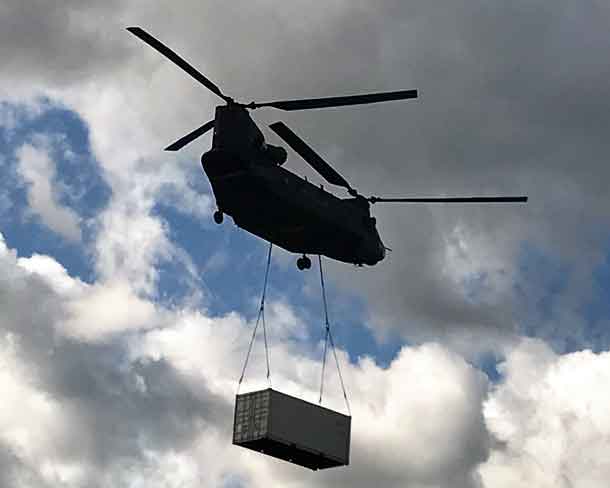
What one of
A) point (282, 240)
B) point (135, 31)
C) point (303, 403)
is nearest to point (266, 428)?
point (303, 403)

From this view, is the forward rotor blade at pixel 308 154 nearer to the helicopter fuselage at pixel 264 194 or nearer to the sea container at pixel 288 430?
the helicopter fuselage at pixel 264 194

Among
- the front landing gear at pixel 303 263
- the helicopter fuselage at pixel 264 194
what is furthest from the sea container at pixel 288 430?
the helicopter fuselage at pixel 264 194

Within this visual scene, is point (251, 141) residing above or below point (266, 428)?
above

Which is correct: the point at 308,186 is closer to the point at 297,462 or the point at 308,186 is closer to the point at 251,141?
the point at 251,141

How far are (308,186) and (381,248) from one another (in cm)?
841

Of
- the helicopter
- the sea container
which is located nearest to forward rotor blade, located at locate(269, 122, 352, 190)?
the helicopter

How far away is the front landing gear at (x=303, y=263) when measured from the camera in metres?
69.4

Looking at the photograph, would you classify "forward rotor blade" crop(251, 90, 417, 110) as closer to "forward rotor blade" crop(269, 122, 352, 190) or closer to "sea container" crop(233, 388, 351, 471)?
"forward rotor blade" crop(269, 122, 352, 190)

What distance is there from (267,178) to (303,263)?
806 centimetres

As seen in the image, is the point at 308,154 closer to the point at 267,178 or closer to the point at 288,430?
the point at 267,178

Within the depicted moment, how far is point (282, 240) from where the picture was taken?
66.4 meters

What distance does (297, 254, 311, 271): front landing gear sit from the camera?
69.4 meters

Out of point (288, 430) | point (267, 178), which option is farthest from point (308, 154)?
point (288, 430)

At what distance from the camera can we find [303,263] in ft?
228
